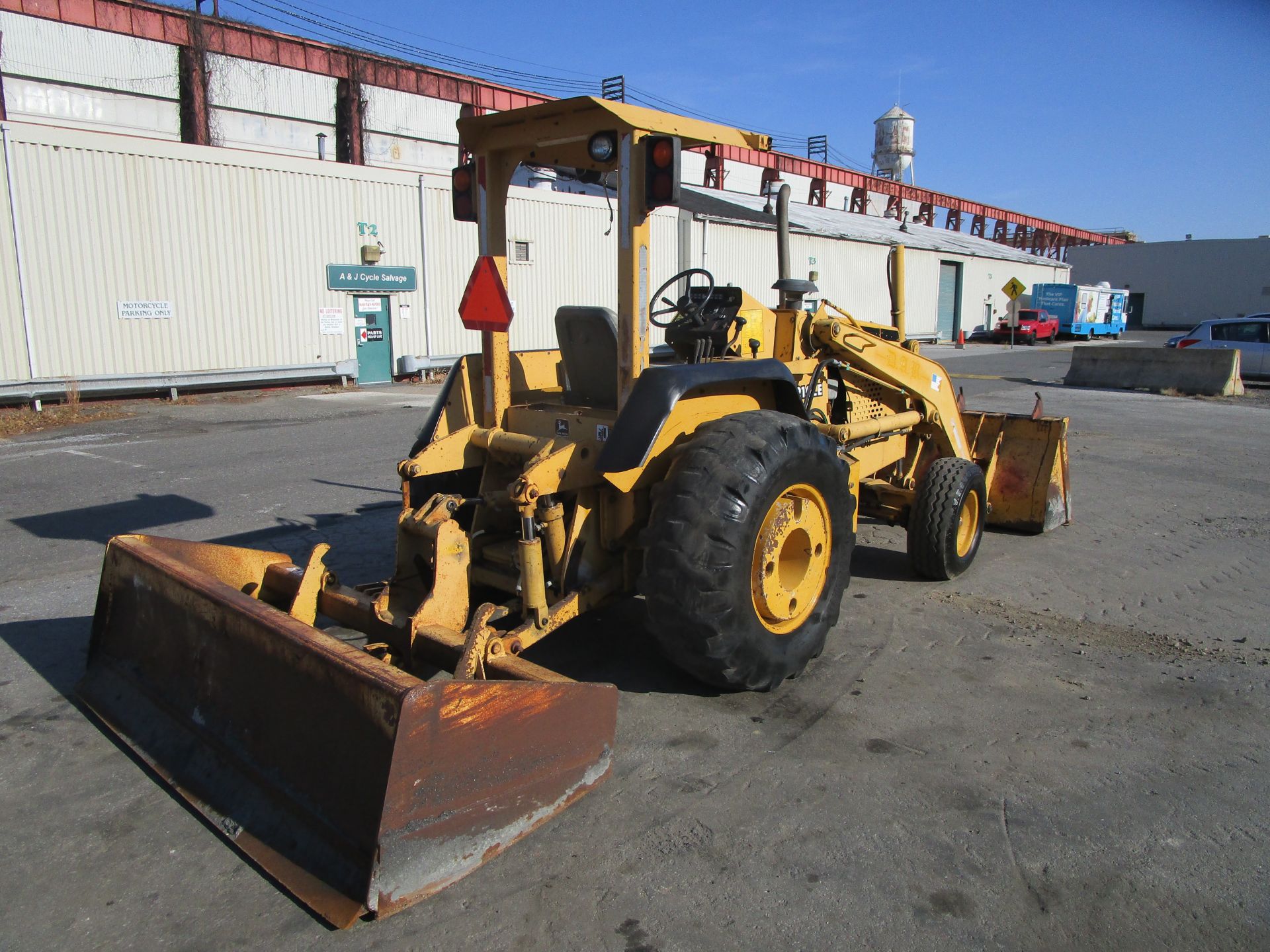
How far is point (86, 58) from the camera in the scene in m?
25.0

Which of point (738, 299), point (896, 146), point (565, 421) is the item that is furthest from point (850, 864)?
point (896, 146)

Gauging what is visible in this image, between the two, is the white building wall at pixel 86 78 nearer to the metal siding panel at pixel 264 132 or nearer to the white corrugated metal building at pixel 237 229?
the white corrugated metal building at pixel 237 229

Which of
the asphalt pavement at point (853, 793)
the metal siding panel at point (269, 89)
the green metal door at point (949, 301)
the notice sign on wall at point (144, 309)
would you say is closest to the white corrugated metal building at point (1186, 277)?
the green metal door at point (949, 301)

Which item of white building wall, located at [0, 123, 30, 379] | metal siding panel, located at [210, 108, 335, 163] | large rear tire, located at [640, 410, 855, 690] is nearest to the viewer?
large rear tire, located at [640, 410, 855, 690]

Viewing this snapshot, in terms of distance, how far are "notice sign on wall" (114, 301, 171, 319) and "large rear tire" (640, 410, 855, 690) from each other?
14878mm

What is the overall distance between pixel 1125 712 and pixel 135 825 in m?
3.99

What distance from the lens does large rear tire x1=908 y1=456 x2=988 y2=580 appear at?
5.61 metres

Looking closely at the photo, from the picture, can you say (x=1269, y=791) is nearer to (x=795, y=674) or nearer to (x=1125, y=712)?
(x=1125, y=712)

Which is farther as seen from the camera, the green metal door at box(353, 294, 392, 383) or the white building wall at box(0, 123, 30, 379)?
the green metal door at box(353, 294, 392, 383)

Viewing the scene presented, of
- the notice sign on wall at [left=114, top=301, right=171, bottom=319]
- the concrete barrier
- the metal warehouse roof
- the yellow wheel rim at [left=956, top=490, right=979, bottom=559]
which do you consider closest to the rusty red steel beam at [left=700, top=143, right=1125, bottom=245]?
the metal warehouse roof

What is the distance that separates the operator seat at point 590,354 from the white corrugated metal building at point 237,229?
5.43 meters

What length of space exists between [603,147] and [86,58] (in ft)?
92.3

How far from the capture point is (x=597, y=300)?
2356 cm

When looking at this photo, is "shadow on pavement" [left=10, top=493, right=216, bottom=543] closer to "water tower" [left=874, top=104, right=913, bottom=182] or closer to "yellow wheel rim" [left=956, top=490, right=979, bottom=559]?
"yellow wheel rim" [left=956, top=490, right=979, bottom=559]
